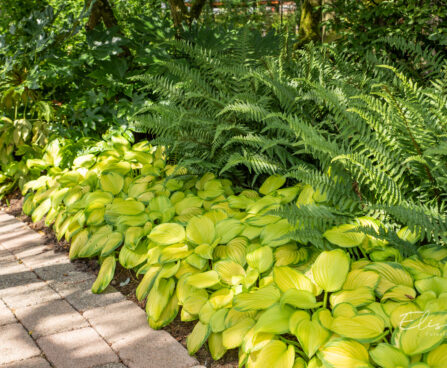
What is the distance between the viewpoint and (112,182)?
369 centimetres

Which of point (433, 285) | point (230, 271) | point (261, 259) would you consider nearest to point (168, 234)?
point (230, 271)

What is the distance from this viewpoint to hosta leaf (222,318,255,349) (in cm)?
209

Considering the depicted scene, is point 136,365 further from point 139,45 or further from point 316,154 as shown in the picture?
point 139,45

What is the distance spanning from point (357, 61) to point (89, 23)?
3.18 m

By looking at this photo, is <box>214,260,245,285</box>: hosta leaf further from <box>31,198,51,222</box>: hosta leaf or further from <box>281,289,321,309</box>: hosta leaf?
<box>31,198,51,222</box>: hosta leaf

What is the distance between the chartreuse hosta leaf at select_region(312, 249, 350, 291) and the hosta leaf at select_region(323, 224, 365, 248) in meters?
0.05

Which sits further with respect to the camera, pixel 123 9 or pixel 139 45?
pixel 123 9

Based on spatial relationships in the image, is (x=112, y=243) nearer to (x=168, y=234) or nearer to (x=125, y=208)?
(x=125, y=208)

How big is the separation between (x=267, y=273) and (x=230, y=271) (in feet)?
0.63

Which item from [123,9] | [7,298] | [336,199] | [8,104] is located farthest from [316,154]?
[123,9]

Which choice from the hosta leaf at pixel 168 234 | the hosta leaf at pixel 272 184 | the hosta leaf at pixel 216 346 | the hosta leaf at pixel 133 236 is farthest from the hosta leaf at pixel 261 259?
the hosta leaf at pixel 133 236

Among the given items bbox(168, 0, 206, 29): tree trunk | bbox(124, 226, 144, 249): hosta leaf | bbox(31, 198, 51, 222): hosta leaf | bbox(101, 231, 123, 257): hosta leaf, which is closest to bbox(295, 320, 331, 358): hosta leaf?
bbox(124, 226, 144, 249): hosta leaf

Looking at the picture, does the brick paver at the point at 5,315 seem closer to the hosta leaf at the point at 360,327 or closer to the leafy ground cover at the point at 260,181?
the leafy ground cover at the point at 260,181

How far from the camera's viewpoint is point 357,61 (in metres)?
4.38
